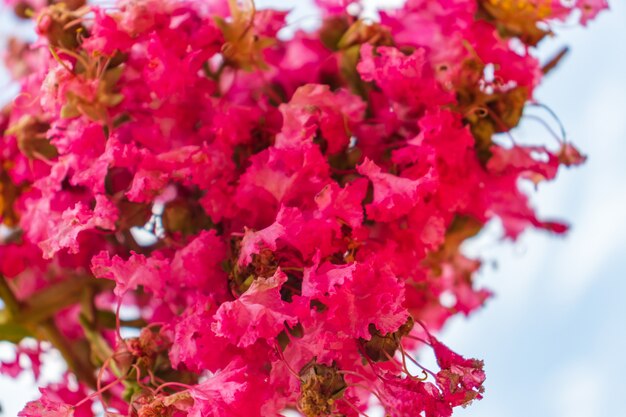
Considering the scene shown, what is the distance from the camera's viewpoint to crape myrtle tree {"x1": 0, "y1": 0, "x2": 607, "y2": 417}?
54 centimetres

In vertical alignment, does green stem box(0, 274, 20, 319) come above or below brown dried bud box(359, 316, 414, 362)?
below

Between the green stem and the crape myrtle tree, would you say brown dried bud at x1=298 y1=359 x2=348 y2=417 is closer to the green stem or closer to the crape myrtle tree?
the crape myrtle tree

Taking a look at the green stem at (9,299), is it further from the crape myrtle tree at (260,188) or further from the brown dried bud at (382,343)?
the brown dried bud at (382,343)

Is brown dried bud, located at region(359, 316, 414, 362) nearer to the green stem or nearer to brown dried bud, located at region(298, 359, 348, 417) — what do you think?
brown dried bud, located at region(298, 359, 348, 417)

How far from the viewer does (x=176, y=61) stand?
61cm

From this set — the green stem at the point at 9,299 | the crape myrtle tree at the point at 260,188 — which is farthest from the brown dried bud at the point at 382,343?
the green stem at the point at 9,299

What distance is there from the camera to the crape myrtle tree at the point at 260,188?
54 cm

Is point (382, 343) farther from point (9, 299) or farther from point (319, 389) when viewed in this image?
point (9, 299)

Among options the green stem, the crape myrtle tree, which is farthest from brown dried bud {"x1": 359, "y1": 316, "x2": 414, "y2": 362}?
the green stem

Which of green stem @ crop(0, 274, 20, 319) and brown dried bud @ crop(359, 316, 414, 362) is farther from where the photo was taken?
green stem @ crop(0, 274, 20, 319)

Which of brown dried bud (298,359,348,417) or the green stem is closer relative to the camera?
brown dried bud (298,359,348,417)

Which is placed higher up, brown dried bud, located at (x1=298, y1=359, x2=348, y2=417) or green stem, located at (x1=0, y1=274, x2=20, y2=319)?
brown dried bud, located at (x1=298, y1=359, x2=348, y2=417)

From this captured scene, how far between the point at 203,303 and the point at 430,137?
176 mm

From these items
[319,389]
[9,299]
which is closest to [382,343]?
[319,389]
